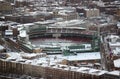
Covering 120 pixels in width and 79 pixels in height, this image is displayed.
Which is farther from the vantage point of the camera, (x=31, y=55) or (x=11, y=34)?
(x=11, y=34)

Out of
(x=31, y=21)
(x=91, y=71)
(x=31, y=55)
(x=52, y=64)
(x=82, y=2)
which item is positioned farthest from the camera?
(x=82, y=2)

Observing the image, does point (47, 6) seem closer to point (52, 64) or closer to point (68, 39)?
point (68, 39)

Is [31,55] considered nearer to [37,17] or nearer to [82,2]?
[37,17]

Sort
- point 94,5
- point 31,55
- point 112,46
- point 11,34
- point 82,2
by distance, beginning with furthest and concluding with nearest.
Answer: point 82,2, point 94,5, point 11,34, point 112,46, point 31,55

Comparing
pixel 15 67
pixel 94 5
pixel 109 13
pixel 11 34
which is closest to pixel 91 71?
pixel 15 67

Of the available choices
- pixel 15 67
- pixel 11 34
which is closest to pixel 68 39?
pixel 11 34

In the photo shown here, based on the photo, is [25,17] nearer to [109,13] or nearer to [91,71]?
[109,13]

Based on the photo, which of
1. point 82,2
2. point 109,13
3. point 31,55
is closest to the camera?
point 31,55

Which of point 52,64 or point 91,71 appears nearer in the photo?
point 91,71

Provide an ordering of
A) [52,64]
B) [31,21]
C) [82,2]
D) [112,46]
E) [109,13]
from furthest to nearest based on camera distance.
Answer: [82,2] < [109,13] < [31,21] < [112,46] < [52,64]
